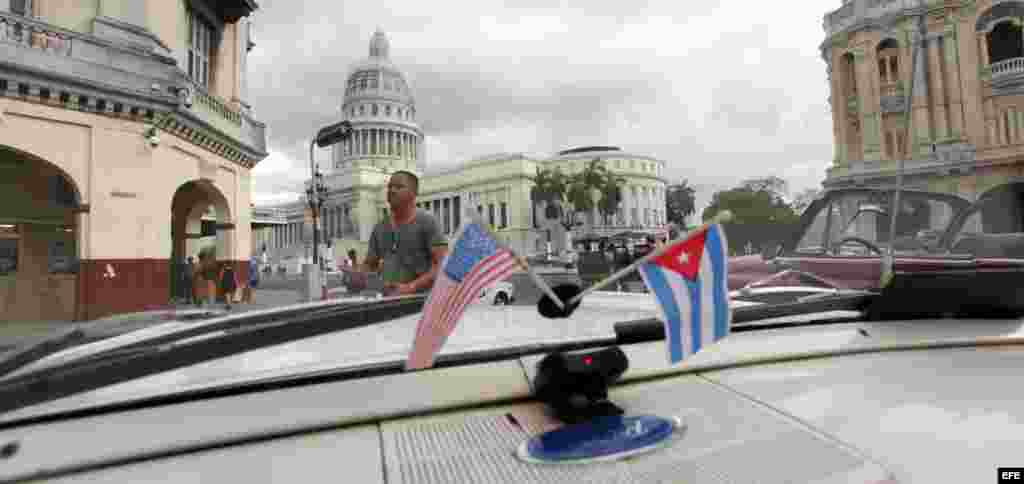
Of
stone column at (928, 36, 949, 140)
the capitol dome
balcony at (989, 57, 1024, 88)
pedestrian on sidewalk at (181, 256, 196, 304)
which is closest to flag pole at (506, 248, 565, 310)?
stone column at (928, 36, 949, 140)

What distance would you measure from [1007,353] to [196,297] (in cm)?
408

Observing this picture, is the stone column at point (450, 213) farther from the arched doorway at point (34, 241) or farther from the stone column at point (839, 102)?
the arched doorway at point (34, 241)

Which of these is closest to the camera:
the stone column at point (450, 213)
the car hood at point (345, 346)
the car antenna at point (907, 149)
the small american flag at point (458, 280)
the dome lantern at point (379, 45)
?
the small american flag at point (458, 280)

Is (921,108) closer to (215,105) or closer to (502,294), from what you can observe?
(502,294)

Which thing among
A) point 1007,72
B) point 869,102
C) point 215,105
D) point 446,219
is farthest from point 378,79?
point 215,105

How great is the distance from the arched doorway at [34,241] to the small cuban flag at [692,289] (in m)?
8.51

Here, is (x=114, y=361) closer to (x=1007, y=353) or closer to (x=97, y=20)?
(x=1007, y=353)

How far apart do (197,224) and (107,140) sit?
9.59ft

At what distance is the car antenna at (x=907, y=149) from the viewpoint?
4.65 feet

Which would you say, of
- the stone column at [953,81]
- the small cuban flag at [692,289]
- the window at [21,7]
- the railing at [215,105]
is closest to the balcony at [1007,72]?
the stone column at [953,81]

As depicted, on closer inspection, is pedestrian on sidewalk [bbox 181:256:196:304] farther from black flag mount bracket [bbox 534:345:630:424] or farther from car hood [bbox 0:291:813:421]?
black flag mount bracket [bbox 534:345:630:424]

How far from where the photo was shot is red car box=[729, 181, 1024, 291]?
4.64 feet

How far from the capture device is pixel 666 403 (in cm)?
99

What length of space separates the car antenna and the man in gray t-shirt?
148cm
